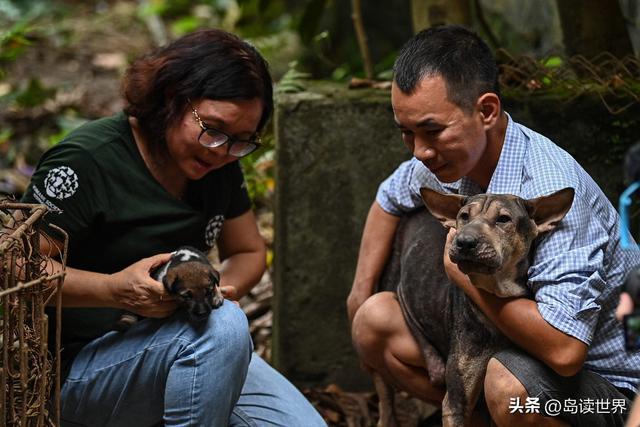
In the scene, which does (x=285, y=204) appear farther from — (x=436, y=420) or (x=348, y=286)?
(x=436, y=420)

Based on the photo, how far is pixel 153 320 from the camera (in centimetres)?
370

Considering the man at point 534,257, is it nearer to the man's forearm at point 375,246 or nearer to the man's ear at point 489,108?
the man's ear at point 489,108

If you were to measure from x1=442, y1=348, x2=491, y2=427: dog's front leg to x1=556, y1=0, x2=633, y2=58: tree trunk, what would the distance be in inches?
89.5

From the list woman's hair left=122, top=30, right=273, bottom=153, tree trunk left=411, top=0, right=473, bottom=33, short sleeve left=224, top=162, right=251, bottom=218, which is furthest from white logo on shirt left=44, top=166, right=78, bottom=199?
tree trunk left=411, top=0, right=473, bottom=33

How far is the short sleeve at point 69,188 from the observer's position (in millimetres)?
3625

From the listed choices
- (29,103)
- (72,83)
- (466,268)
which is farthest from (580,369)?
(72,83)

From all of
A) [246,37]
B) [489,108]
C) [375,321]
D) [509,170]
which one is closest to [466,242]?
[509,170]

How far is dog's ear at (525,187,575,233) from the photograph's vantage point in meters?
3.26

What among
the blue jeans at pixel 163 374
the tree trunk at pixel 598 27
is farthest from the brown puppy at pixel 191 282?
the tree trunk at pixel 598 27

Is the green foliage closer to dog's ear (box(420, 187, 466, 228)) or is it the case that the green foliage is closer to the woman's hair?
the woman's hair

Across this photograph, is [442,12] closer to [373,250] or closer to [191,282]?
[373,250]

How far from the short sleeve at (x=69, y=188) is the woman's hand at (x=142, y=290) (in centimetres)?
26

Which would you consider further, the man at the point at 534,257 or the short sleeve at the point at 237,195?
the short sleeve at the point at 237,195

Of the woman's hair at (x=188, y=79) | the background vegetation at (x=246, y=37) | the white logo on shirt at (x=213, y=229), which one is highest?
the woman's hair at (x=188, y=79)
